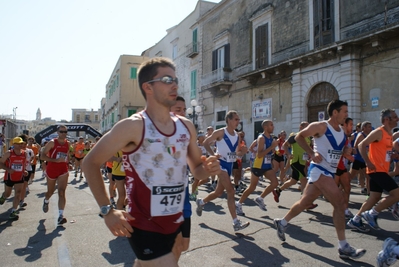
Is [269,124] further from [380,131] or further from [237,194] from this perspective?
[237,194]

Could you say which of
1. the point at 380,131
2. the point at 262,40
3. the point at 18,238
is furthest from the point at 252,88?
the point at 18,238

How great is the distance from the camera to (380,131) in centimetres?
561

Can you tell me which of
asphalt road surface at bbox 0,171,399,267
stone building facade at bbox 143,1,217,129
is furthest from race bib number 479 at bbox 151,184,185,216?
stone building facade at bbox 143,1,217,129

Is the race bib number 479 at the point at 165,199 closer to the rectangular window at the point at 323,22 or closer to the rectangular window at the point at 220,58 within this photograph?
the rectangular window at the point at 323,22

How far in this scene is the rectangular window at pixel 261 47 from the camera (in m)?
20.1

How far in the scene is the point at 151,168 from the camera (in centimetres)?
228

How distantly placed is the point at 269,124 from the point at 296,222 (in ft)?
6.74

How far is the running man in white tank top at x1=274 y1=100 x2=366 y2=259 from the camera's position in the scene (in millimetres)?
4328

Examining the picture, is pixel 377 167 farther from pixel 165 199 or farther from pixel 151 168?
pixel 151 168

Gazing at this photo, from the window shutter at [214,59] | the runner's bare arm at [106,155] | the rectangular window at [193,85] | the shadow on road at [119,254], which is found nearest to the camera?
the runner's bare arm at [106,155]

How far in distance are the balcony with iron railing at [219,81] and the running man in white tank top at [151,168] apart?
21.4 metres

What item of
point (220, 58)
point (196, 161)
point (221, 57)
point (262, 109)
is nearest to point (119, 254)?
point (196, 161)

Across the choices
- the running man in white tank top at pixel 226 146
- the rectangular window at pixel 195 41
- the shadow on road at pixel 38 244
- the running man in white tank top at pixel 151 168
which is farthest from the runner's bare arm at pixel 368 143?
the rectangular window at pixel 195 41

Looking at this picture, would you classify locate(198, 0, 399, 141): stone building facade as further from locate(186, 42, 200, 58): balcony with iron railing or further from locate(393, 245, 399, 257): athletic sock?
locate(393, 245, 399, 257): athletic sock
